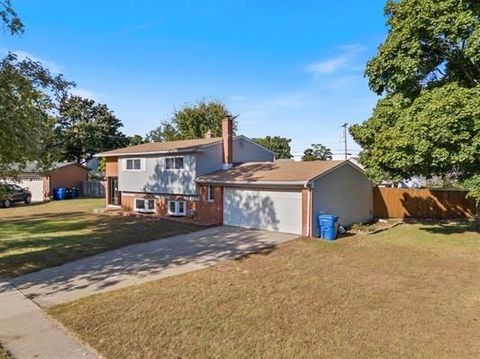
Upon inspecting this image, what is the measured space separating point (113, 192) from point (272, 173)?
15498 millimetres

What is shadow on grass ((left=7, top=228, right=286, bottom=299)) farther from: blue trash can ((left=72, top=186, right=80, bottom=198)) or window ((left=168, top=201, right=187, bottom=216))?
blue trash can ((left=72, top=186, right=80, bottom=198))

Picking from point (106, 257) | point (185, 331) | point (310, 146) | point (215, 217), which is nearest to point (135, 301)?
point (185, 331)

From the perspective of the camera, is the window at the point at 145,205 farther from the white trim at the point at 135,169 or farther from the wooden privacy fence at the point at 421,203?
the wooden privacy fence at the point at 421,203

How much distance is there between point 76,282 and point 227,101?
1516 inches

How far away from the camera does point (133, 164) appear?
25.7 meters

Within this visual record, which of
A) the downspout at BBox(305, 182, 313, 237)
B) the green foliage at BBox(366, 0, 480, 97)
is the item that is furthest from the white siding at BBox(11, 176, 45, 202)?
the green foliage at BBox(366, 0, 480, 97)

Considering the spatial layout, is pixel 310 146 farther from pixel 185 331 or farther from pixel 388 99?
pixel 185 331

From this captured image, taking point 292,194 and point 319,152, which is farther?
point 319,152

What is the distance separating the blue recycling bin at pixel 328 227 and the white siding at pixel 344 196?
410 millimetres

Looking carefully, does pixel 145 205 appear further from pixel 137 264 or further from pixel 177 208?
pixel 137 264

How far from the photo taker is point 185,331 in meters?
6.36

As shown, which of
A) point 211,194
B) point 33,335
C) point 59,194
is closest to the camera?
point 33,335

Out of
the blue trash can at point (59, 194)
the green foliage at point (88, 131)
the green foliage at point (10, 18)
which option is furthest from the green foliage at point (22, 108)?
the green foliage at point (88, 131)

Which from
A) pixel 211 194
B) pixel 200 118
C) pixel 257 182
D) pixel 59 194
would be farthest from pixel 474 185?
pixel 59 194
